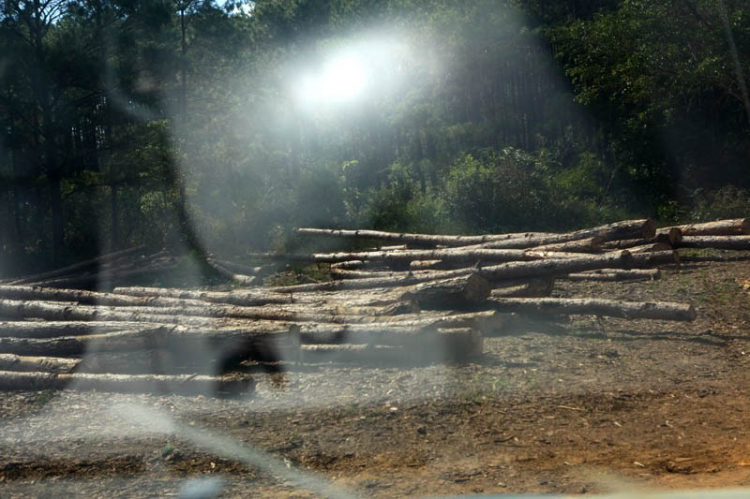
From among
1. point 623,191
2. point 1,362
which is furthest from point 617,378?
point 623,191

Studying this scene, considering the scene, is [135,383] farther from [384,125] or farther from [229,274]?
[384,125]

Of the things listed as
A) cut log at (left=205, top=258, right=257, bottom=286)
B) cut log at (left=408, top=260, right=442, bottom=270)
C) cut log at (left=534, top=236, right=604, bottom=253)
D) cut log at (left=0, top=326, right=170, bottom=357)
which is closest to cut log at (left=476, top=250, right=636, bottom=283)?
cut log at (left=534, top=236, right=604, bottom=253)

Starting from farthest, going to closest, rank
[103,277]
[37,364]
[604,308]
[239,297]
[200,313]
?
[103,277] → [239,297] → [200,313] → [604,308] → [37,364]

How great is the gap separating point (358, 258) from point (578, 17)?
1584cm

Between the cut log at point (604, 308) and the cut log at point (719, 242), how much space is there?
467 centimetres

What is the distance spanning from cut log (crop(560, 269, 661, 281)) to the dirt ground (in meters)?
2.63

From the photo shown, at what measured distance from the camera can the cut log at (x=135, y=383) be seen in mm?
6242

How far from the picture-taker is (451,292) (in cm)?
791

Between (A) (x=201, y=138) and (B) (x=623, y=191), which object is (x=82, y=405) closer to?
(A) (x=201, y=138)

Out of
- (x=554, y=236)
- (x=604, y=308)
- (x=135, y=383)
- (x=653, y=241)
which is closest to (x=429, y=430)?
(x=135, y=383)

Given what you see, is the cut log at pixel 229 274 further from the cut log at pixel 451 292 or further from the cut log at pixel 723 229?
the cut log at pixel 723 229

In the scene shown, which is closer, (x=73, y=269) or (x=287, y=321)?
(x=287, y=321)

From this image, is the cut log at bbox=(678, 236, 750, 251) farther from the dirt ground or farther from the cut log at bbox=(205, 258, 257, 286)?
the cut log at bbox=(205, 258, 257, 286)

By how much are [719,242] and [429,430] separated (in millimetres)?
8854
